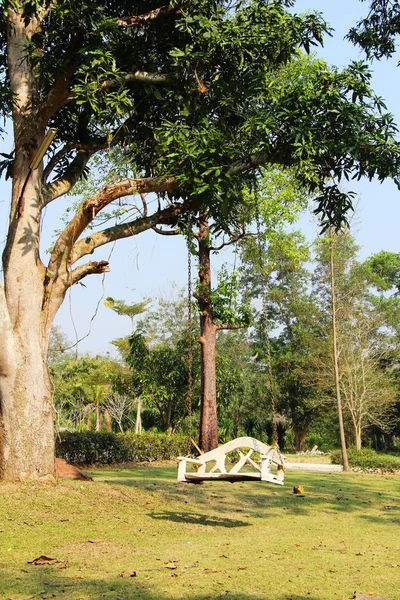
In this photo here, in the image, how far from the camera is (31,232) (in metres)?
8.70

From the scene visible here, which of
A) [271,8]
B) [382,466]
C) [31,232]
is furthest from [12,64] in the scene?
[382,466]

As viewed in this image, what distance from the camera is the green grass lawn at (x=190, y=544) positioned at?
4.94 m

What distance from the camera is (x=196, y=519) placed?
845 centimetres

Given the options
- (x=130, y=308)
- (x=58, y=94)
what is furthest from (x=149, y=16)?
(x=130, y=308)

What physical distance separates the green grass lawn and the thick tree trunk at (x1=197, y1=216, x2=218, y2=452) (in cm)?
911

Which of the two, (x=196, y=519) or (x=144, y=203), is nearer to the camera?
(x=196, y=519)

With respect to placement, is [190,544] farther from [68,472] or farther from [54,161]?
[54,161]

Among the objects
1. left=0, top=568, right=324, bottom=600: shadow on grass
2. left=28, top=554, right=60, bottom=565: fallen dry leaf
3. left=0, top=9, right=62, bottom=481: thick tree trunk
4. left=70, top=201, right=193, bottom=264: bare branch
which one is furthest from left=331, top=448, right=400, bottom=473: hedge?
left=0, top=568, right=324, bottom=600: shadow on grass

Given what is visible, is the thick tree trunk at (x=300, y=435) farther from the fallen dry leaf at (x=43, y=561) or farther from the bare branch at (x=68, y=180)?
the fallen dry leaf at (x=43, y=561)

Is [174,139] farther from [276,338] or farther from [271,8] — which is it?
[276,338]

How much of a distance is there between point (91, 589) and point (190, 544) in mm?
2150

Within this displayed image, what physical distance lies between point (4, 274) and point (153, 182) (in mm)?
2355

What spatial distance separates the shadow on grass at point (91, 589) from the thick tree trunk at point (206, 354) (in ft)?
49.5

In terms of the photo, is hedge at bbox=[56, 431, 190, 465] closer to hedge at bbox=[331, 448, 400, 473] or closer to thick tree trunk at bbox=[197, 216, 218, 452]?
thick tree trunk at bbox=[197, 216, 218, 452]
